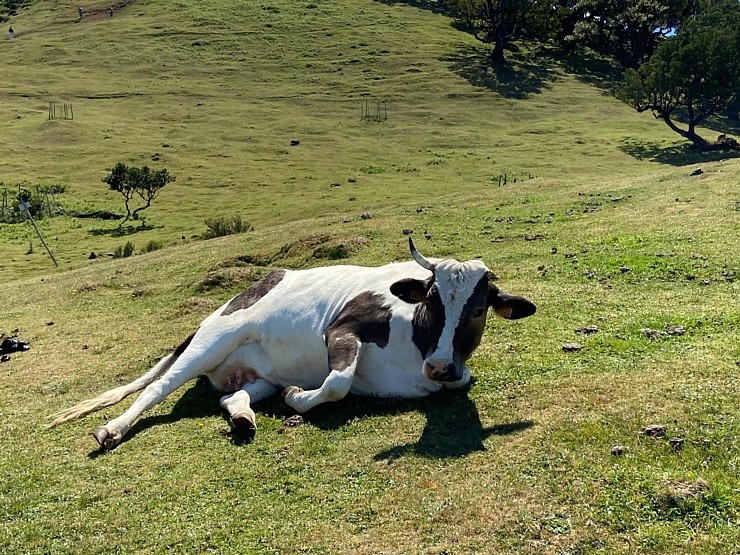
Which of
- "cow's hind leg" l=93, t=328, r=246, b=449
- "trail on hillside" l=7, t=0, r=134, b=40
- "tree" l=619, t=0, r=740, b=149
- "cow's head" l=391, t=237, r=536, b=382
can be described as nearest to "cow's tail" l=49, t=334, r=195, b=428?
"cow's hind leg" l=93, t=328, r=246, b=449

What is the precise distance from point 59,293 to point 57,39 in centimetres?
8841

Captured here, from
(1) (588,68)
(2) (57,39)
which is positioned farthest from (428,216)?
(2) (57,39)

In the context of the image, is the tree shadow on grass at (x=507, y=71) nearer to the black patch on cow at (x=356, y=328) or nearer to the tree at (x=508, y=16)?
the tree at (x=508, y=16)

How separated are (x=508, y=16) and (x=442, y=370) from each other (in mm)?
82419

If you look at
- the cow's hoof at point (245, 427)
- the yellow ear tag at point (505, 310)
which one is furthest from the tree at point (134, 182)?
the yellow ear tag at point (505, 310)

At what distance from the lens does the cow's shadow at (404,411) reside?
663cm

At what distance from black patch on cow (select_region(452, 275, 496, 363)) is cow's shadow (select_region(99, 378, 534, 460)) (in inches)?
23.6

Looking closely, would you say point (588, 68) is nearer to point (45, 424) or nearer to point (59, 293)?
point (59, 293)

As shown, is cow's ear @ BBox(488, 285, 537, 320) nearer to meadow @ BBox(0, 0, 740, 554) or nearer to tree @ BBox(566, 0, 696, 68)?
meadow @ BBox(0, 0, 740, 554)

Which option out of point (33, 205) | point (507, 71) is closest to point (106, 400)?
point (33, 205)

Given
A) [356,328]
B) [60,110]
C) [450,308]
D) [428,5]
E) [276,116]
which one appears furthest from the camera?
[428,5]

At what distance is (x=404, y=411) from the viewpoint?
302 inches

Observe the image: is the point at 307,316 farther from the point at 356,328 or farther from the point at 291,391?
the point at 291,391

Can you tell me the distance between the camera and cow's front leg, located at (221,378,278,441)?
7656 mm
